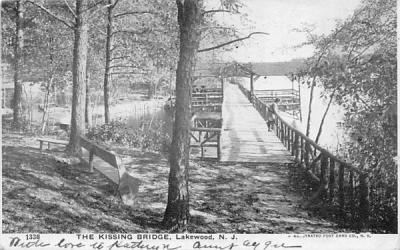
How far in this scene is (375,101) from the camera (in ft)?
17.6

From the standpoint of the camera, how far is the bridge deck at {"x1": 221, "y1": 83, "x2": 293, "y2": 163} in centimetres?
843

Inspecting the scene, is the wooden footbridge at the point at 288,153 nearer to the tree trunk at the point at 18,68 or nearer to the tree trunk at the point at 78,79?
the tree trunk at the point at 78,79

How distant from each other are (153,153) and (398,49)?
4923mm

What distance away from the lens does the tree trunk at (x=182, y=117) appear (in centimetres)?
454

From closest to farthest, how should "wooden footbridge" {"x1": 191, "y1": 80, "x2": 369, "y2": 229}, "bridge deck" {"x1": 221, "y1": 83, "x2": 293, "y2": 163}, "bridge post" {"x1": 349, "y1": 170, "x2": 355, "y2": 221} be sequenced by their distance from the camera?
1. "bridge post" {"x1": 349, "y1": 170, "x2": 355, "y2": 221}
2. "wooden footbridge" {"x1": 191, "y1": 80, "x2": 369, "y2": 229}
3. "bridge deck" {"x1": 221, "y1": 83, "x2": 293, "y2": 163}

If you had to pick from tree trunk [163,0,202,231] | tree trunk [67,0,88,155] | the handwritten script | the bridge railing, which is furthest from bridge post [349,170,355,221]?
tree trunk [67,0,88,155]

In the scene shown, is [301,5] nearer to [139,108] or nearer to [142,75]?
[142,75]

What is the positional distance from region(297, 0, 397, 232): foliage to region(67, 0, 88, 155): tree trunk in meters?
4.35

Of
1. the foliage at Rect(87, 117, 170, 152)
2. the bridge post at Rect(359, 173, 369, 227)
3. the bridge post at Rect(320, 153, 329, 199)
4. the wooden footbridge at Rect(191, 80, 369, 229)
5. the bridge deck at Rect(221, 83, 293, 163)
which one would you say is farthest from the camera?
the foliage at Rect(87, 117, 170, 152)

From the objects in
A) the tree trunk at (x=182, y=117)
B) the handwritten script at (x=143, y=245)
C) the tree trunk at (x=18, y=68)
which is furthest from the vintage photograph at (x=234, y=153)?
the tree trunk at (x=18, y=68)

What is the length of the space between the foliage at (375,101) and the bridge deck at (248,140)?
2.66 m

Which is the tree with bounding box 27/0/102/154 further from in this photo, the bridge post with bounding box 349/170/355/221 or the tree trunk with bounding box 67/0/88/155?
the bridge post with bounding box 349/170/355/221

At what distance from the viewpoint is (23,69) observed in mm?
10258

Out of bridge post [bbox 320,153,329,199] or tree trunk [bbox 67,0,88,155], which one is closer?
bridge post [bbox 320,153,329,199]
